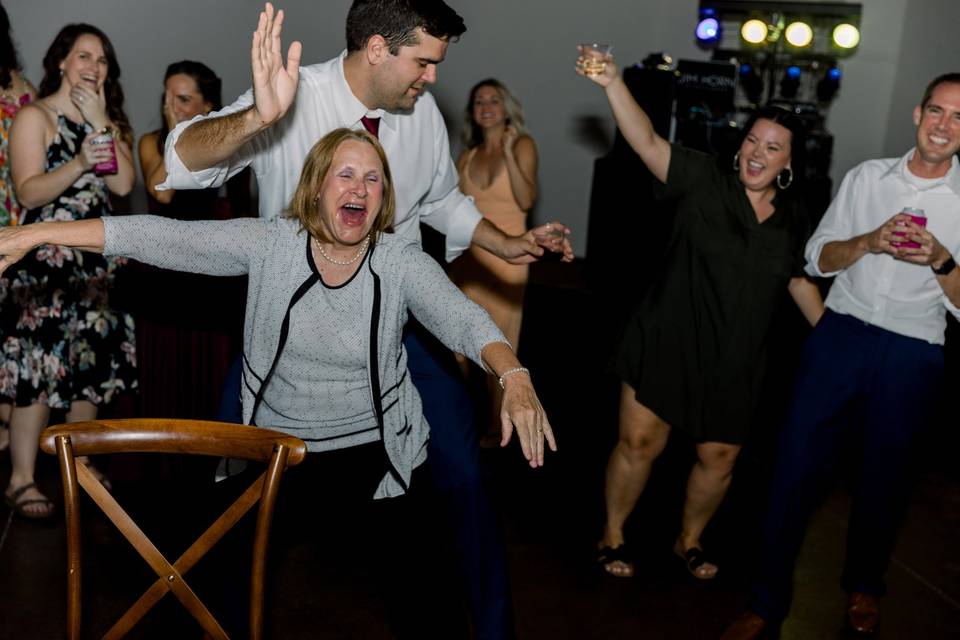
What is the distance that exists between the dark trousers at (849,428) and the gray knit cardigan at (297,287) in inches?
43.9

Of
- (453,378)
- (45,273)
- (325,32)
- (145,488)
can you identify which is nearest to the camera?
(453,378)

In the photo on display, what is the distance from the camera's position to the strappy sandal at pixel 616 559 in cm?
310

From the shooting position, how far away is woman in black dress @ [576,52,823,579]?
2787 millimetres

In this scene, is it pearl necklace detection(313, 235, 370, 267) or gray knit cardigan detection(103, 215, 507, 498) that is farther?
pearl necklace detection(313, 235, 370, 267)

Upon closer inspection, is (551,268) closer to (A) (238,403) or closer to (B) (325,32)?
(B) (325,32)

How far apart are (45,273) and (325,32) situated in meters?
4.32

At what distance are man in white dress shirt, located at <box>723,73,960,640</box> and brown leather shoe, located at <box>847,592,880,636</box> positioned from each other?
168mm

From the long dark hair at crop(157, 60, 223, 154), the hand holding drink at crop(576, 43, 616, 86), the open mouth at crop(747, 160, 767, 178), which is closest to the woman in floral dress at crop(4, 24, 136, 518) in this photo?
the long dark hair at crop(157, 60, 223, 154)

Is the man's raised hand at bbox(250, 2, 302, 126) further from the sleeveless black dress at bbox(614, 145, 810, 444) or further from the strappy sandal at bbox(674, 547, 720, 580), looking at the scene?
the strappy sandal at bbox(674, 547, 720, 580)

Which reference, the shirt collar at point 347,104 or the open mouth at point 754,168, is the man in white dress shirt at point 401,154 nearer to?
the shirt collar at point 347,104

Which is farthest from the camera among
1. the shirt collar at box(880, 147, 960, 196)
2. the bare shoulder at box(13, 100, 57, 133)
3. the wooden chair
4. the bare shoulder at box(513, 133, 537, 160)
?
the bare shoulder at box(513, 133, 537, 160)

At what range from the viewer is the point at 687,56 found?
725cm

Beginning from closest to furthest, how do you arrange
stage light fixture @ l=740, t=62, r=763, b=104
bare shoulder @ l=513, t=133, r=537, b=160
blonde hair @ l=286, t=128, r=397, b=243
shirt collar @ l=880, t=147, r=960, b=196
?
blonde hair @ l=286, t=128, r=397, b=243
shirt collar @ l=880, t=147, r=960, b=196
bare shoulder @ l=513, t=133, r=537, b=160
stage light fixture @ l=740, t=62, r=763, b=104

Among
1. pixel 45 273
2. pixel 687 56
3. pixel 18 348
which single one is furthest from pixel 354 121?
pixel 687 56
